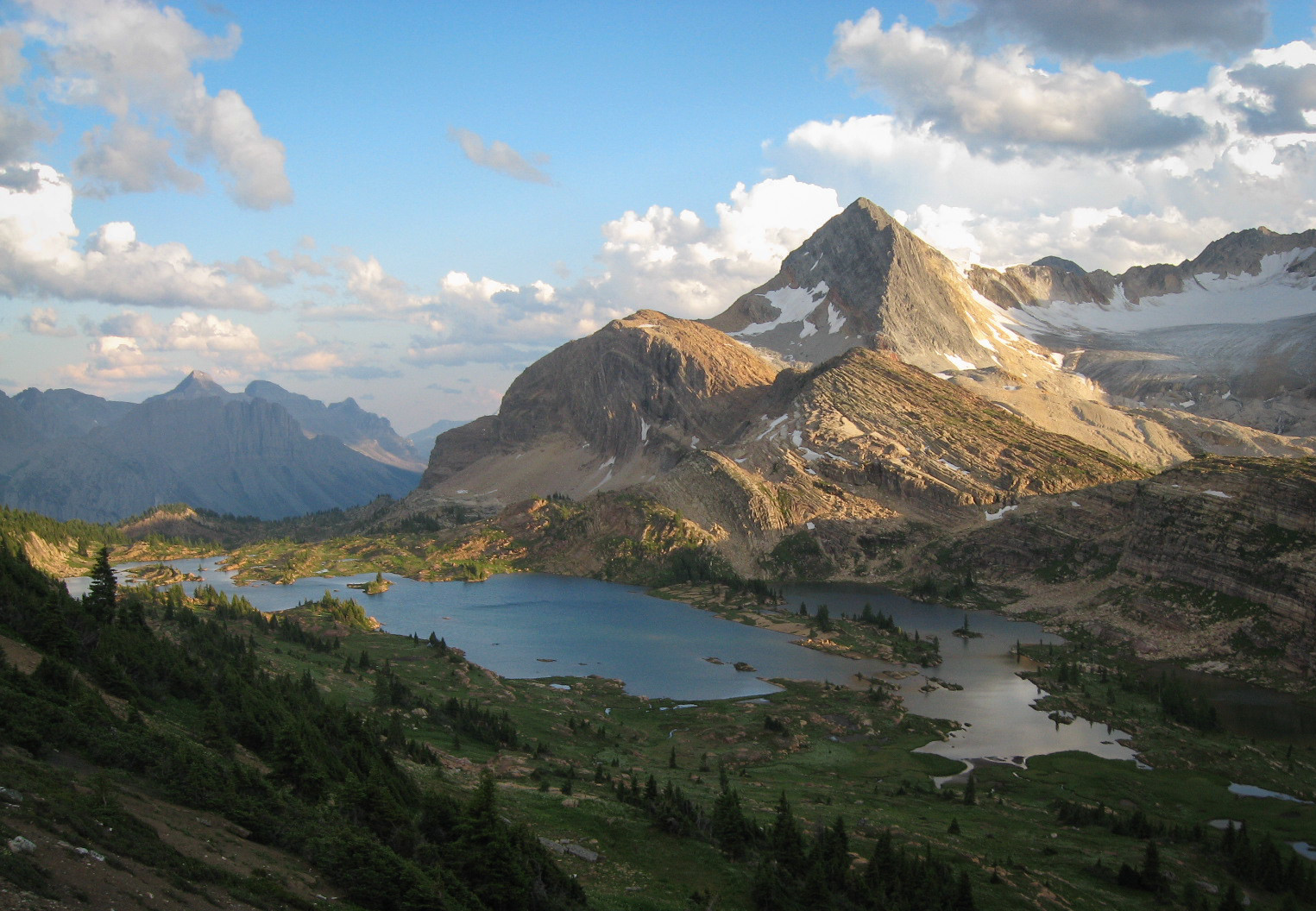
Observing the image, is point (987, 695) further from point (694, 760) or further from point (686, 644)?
point (686, 644)

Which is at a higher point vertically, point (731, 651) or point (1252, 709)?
point (1252, 709)

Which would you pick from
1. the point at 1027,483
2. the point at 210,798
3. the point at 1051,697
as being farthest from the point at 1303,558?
the point at 210,798

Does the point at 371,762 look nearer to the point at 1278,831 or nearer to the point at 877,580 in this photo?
the point at 1278,831

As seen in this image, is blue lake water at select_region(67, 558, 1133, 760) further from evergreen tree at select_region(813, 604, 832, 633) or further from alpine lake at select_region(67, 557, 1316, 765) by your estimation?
evergreen tree at select_region(813, 604, 832, 633)

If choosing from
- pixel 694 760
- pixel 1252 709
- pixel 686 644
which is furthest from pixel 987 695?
pixel 686 644

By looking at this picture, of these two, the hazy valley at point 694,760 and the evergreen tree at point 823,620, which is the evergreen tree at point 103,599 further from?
the evergreen tree at point 823,620

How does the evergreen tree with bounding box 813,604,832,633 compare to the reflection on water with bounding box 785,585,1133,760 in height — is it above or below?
above

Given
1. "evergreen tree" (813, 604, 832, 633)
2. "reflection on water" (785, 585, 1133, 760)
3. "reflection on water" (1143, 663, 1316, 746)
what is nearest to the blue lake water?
"reflection on water" (785, 585, 1133, 760)

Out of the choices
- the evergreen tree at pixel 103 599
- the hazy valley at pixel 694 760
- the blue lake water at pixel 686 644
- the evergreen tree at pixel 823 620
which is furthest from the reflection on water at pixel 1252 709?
the evergreen tree at pixel 103 599
